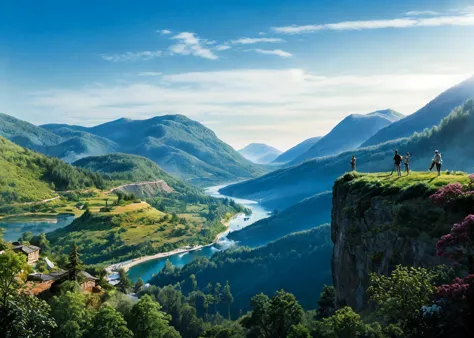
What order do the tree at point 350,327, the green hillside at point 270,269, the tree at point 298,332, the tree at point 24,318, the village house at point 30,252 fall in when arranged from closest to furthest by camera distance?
1. the tree at point 350,327
2. the tree at point 24,318
3. the tree at point 298,332
4. the village house at point 30,252
5. the green hillside at point 270,269

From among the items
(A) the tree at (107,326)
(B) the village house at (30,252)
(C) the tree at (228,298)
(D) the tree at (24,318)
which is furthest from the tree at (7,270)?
(C) the tree at (228,298)

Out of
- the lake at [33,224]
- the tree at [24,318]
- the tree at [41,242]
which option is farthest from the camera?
the lake at [33,224]

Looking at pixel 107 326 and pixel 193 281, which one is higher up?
pixel 107 326

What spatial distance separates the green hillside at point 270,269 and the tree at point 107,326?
92.7 metres

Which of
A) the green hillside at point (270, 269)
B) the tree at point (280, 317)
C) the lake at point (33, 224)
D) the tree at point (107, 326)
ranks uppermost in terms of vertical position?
the tree at point (107, 326)

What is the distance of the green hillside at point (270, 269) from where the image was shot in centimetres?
13951

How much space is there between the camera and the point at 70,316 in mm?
37688

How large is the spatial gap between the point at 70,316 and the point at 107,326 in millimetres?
3366

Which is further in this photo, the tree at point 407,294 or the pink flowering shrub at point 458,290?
the tree at point 407,294

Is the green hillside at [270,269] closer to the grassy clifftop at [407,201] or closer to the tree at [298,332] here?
the tree at [298,332]

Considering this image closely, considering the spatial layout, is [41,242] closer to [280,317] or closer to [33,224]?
[280,317]

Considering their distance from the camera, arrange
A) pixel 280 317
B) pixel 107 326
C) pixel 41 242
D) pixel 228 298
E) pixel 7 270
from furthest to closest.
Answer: pixel 228 298, pixel 41 242, pixel 280 317, pixel 107 326, pixel 7 270

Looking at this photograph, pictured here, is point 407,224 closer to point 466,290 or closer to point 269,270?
point 466,290

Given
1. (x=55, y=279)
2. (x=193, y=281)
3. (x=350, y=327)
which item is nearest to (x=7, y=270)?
(x=55, y=279)
